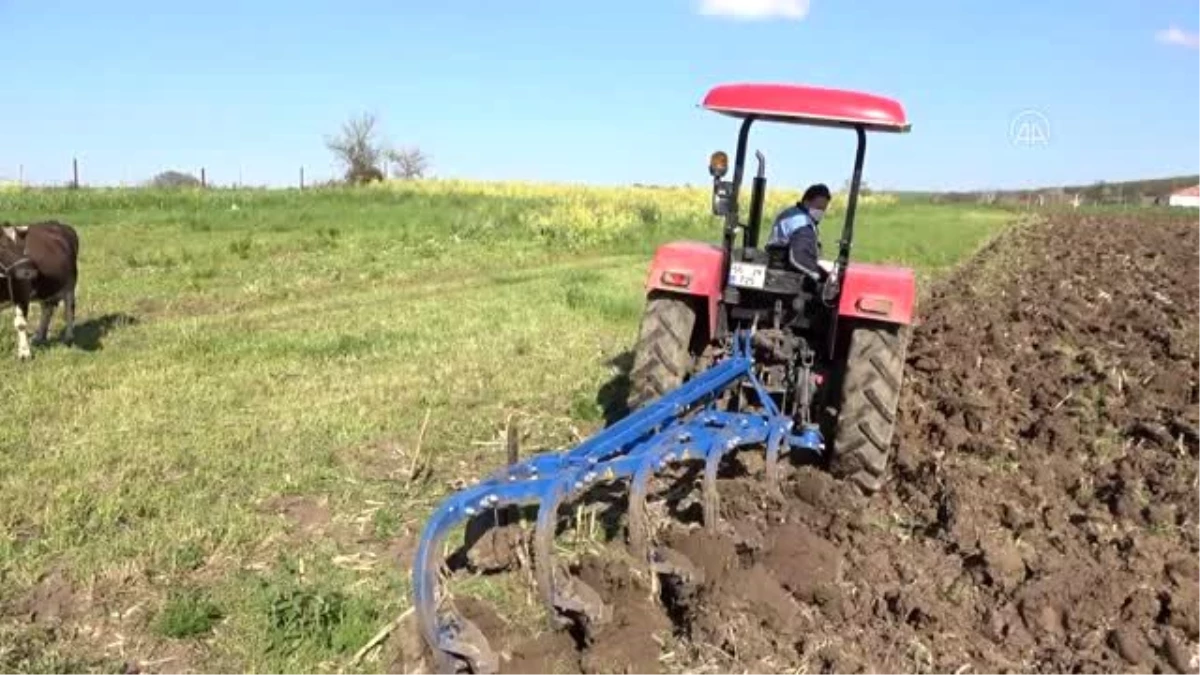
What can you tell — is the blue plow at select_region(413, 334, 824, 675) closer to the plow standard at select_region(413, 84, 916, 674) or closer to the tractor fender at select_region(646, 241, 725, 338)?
the plow standard at select_region(413, 84, 916, 674)

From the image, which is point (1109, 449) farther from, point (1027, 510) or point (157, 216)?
point (157, 216)

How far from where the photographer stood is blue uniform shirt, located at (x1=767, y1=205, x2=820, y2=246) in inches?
238

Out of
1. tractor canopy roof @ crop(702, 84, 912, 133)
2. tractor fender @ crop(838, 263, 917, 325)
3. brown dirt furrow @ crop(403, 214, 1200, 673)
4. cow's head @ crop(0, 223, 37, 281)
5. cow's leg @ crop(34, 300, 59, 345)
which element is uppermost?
tractor canopy roof @ crop(702, 84, 912, 133)

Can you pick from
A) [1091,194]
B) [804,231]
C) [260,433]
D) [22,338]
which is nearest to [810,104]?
[804,231]

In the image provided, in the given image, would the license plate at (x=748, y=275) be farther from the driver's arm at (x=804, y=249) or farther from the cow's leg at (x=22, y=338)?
the cow's leg at (x=22, y=338)

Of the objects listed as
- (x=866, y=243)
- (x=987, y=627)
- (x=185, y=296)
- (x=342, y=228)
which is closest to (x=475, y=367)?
(x=987, y=627)

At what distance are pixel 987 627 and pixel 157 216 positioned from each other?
915 inches

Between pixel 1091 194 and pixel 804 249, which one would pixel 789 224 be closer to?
pixel 804 249

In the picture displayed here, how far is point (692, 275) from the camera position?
20.0 ft

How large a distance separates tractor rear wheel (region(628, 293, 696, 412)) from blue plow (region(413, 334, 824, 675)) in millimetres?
245

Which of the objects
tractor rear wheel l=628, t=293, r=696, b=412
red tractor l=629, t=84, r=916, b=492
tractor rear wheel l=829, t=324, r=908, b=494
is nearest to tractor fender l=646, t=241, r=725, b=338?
red tractor l=629, t=84, r=916, b=492

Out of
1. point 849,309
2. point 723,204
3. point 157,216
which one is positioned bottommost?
point 157,216

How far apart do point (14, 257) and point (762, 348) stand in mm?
6469

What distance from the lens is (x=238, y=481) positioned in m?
5.49
